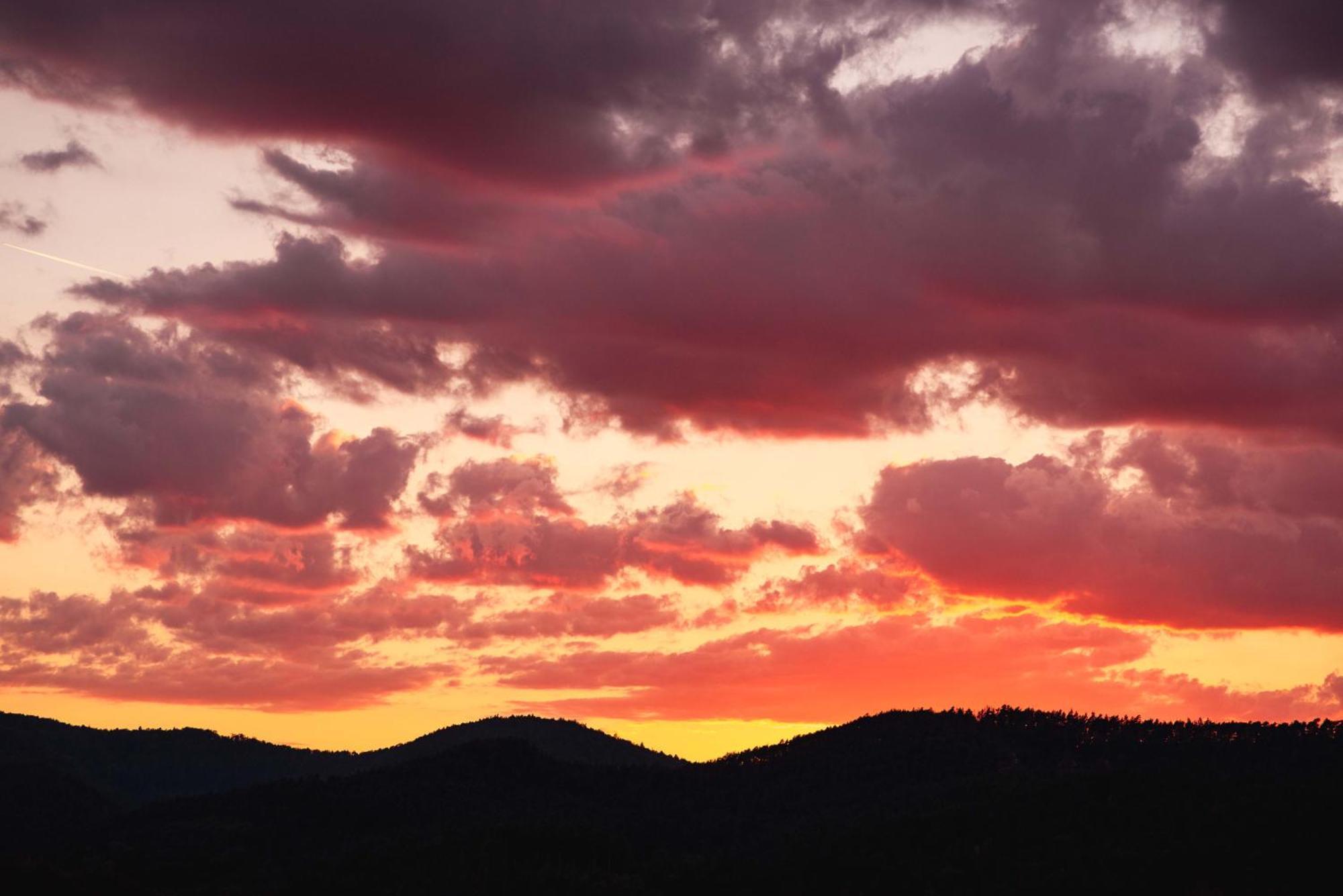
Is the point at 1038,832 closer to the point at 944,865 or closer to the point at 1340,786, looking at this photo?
the point at 944,865

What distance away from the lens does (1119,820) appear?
612 ft

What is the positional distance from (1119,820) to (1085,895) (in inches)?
886

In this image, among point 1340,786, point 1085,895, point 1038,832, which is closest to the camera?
point 1085,895

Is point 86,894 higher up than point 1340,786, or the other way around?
point 1340,786

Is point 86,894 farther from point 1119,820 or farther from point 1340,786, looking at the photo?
point 1340,786

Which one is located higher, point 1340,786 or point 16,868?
point 1340,786

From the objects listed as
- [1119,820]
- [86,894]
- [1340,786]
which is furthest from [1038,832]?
[86,894]

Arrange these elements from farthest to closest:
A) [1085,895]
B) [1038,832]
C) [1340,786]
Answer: [1038,832] → [1340,786] → [1085,895]

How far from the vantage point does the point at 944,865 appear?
184 metres

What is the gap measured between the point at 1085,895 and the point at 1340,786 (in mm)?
36145

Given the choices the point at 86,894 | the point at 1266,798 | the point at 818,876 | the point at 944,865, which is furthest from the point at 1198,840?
the point at 86,894

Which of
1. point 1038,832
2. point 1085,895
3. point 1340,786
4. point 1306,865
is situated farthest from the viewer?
point 1038,832

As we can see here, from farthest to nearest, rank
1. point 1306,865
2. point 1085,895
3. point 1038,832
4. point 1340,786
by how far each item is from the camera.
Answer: point 1038,832
point 1340,786
point 1085,895
point 1306,865

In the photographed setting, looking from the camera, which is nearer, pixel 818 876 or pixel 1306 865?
pixel 1306 865
